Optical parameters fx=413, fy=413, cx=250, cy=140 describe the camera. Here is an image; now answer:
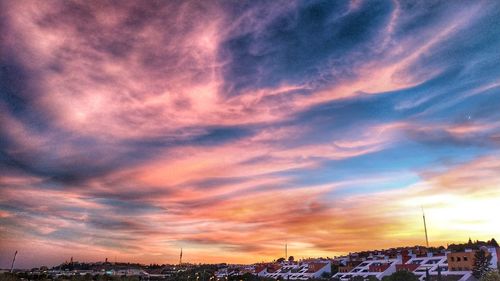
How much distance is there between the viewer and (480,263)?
79750mm

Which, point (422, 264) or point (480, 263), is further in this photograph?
point (422, 264)

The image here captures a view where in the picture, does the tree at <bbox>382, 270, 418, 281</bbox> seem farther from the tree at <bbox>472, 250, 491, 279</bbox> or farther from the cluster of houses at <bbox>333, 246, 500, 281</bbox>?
the tree at <bbox>472, 250, 491, 279</bbox>

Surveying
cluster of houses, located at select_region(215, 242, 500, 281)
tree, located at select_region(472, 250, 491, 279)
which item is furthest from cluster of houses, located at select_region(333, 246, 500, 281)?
tree, located at select_region(472, 250, 491, 279)

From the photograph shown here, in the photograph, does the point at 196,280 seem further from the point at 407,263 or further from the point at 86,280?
the point at 407,263

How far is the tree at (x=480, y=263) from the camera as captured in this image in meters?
78.3

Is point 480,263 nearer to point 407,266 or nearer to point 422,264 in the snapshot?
point 422,264

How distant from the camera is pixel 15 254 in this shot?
18412 cm

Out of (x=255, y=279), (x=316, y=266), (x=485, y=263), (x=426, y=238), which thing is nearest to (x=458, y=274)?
(x=485, y=263)

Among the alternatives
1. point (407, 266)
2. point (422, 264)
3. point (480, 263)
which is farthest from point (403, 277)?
point (422, 264)

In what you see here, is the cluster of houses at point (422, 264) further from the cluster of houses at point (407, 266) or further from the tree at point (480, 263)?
the tree at point (480, 263)

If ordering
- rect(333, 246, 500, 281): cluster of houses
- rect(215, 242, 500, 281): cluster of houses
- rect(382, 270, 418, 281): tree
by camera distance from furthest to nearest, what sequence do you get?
rect(215, 242, 500, 281): cluster of houses → rect(333, 246, 500, 281): cluster of houses → rect(382, 270, 418, 281): tree

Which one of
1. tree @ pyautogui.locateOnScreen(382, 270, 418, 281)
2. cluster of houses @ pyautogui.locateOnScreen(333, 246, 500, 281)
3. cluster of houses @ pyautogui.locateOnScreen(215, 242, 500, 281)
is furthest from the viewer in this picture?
cluster of houses @ pyautogui.locateOnScreen(215, 242, 500, 281)

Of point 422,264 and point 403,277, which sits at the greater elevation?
point 422,264

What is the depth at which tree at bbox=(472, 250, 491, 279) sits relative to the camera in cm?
7831
